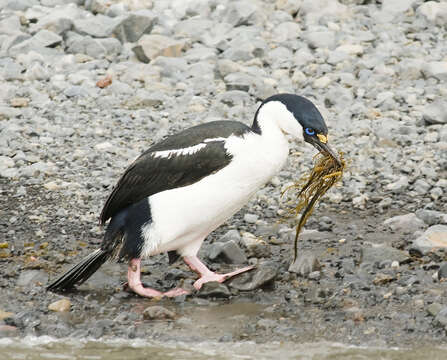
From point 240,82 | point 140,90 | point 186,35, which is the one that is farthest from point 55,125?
point 186,35

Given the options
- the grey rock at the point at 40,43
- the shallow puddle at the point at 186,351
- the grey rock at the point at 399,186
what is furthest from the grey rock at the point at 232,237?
the grey rock at the point at 40,43

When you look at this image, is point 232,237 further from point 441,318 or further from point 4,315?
point 441,318

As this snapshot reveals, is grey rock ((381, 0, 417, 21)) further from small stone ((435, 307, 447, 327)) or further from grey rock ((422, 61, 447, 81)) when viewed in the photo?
small stone ((435, 307, 447, 327))

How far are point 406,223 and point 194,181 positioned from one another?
2.05 meters

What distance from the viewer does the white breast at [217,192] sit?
655 cm

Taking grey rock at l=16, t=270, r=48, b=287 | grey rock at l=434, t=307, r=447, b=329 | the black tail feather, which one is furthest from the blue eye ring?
grey rock at l=16, t=270, r=48, b=287

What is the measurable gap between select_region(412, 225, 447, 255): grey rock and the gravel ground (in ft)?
0.04

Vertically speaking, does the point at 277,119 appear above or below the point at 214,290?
above

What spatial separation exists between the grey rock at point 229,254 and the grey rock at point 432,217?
5.01ft

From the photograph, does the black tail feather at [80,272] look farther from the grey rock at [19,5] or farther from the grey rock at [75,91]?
the grey rock at [19,5]

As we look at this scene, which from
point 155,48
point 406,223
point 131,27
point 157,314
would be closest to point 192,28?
point 131,27

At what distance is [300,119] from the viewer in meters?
6.57

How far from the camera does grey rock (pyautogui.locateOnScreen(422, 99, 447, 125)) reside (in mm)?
9648

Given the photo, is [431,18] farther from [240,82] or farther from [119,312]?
[119,312]
